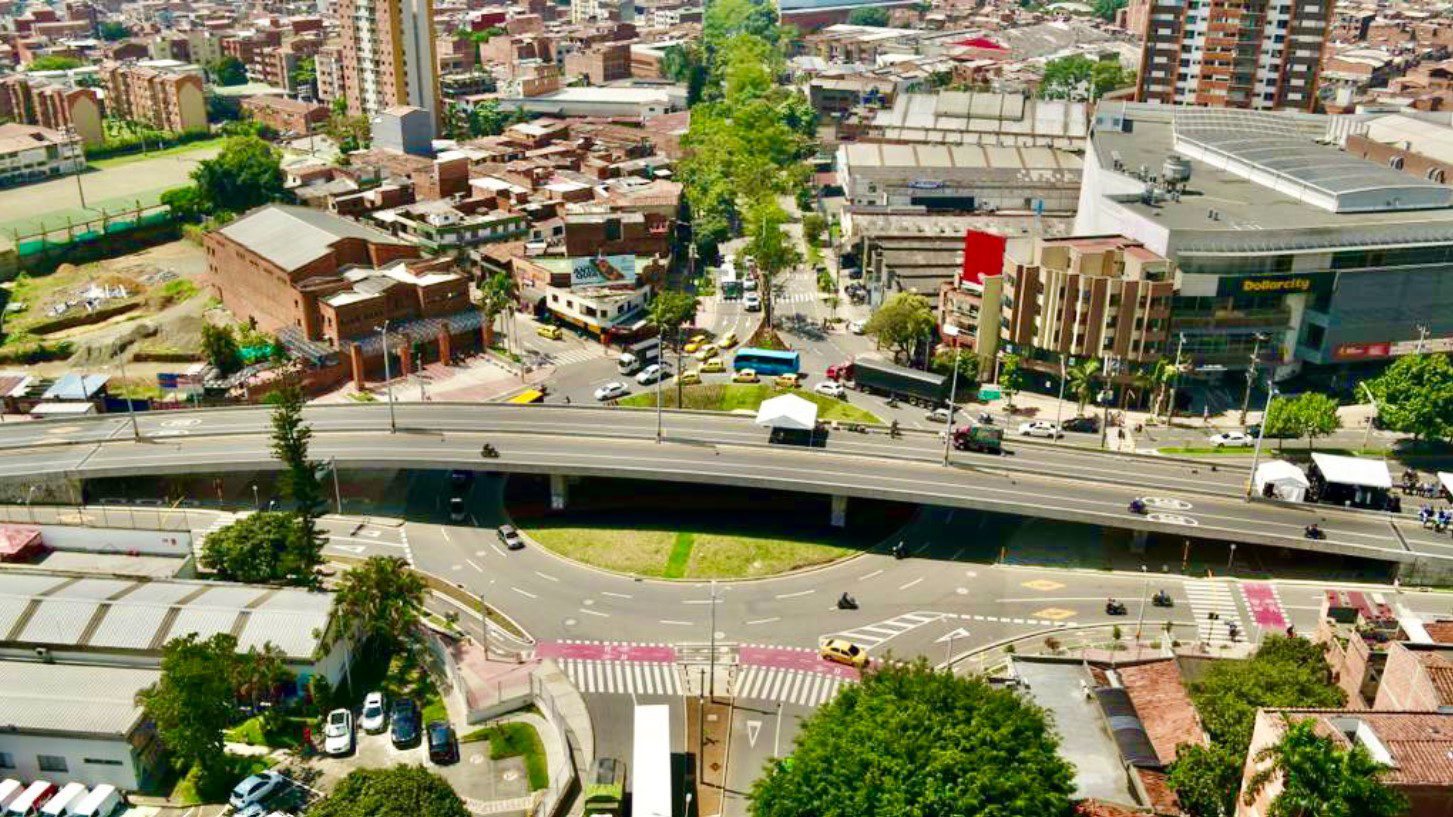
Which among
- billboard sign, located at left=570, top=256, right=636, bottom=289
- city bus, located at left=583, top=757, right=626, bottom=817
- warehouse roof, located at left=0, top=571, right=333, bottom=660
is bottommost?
city bus, located at left=583, top=757, right=626, bottom=817

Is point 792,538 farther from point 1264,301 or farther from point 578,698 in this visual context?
point 1264,301

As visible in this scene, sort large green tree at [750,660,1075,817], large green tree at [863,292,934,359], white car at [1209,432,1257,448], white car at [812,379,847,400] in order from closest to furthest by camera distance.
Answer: large green tree at [750,660,1075,817] → white car at [1209,432,1257,448] → white car at [812,379,847,400] → large green tree at [863,292,934,359]

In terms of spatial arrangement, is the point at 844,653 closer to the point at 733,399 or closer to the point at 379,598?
the point at 379,598

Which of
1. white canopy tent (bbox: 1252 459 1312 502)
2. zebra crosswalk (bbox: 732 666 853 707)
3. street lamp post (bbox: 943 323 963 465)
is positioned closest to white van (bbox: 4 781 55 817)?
zebra crosswalk (bbox: 732 666 853 707)

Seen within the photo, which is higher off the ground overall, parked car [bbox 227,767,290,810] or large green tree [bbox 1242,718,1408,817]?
large green tree [bbox 1242,718,1408,817]

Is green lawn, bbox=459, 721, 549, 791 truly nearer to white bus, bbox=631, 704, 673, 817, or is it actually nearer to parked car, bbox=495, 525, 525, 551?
white bus, bbox=631, 704, 673, 817

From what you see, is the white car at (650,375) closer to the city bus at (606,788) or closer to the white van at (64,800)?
the city bus at (606,788)

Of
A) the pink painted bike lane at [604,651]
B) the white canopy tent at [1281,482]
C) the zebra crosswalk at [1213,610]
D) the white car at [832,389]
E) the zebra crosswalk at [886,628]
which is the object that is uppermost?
the white canopy tent at [1281,482]

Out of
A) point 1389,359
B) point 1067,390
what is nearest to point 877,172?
point 1067,390

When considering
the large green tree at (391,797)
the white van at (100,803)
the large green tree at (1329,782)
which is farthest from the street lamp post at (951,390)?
the white van at (100,803)
